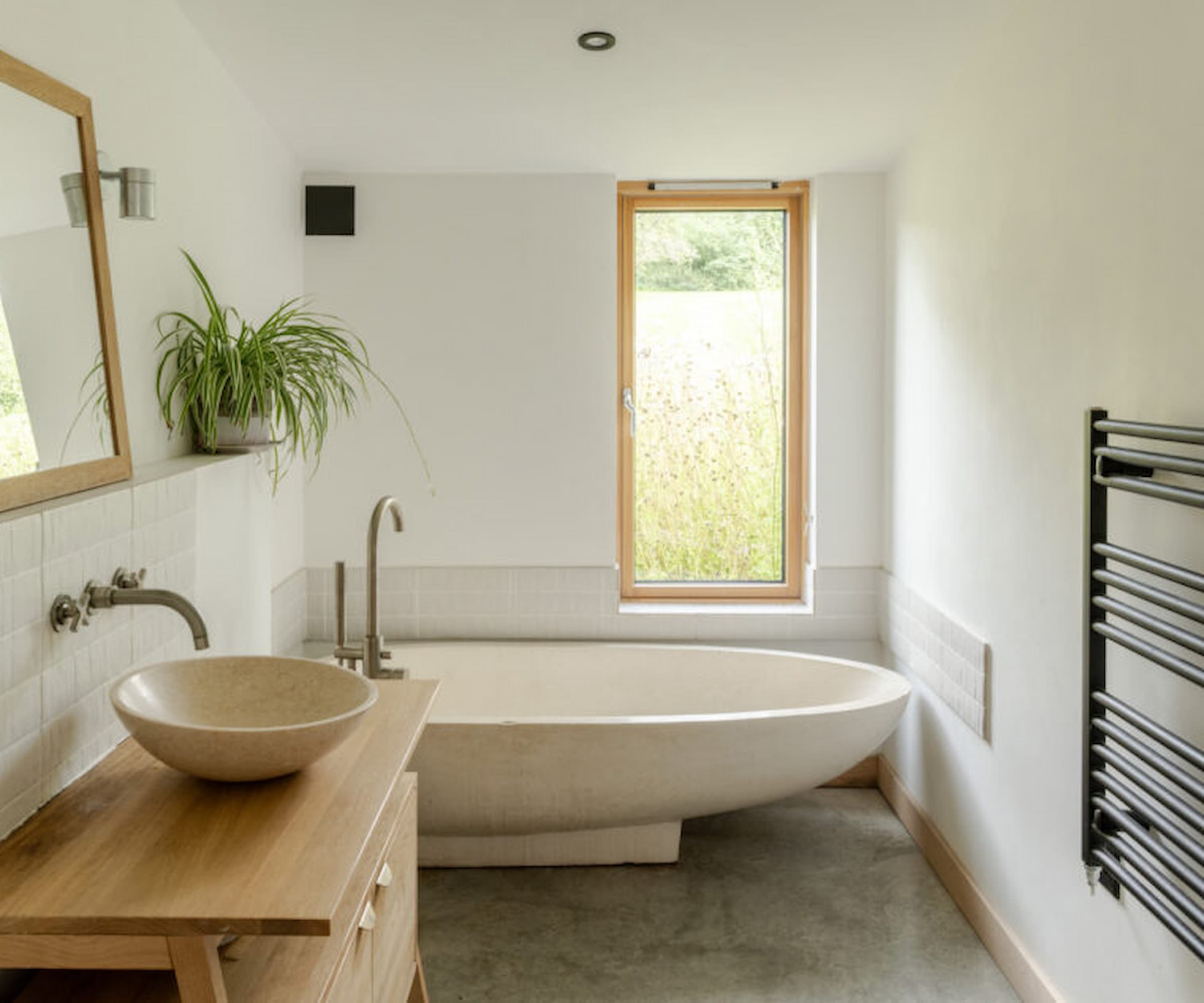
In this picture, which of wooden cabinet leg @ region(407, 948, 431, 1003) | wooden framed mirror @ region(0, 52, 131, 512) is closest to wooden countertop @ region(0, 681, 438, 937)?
wooden framed mirror @ region(0, 52, 131, 512)

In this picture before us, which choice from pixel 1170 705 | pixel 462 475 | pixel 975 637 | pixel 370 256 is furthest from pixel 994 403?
pixel 370 256

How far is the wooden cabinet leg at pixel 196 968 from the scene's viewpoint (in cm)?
130

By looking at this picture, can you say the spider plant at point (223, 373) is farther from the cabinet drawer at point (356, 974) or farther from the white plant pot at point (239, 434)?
the cabinet drawer at point (356, 974)

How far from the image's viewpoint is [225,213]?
320 cm

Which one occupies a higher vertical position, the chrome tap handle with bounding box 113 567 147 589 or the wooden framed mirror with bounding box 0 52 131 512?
the wooden framed mirror with bounding box 0 52 131 512

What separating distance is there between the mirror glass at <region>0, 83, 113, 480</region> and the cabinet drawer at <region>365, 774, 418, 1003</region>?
0.90 meters

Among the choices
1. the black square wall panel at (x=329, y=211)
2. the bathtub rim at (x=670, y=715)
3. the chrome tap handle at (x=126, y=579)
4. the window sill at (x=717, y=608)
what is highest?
the black square wall panel at (x=329, y=211)

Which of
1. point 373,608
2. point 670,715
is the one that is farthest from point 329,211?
point 670,715

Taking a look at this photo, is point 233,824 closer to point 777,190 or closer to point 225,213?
point 225,213

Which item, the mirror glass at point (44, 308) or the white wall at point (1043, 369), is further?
the white wall at point (1043, 369)

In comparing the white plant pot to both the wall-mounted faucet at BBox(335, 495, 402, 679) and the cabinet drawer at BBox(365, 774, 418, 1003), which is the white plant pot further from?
the cabinet drawer at BBox(365, 774, 418, 1003)

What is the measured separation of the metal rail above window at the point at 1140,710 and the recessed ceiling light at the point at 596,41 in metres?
1.56

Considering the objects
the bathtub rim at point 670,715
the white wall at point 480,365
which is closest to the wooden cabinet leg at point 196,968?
the bathtub rim at point 670,715

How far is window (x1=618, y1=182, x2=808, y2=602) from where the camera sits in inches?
174
